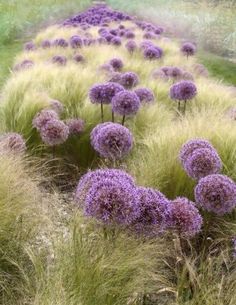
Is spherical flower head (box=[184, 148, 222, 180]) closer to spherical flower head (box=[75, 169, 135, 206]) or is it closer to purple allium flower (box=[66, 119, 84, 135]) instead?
spherical flower head (box=[75, 169, 135, 206])

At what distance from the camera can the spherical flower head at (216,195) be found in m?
2.73

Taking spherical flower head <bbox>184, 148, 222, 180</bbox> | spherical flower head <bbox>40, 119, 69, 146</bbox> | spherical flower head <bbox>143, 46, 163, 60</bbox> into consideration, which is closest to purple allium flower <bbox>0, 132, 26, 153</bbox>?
spherical flower head <bbox>40, 119, 69, 146</bbox>

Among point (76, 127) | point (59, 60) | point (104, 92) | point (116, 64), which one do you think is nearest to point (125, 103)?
point (104, 92)

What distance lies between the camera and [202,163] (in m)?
3.07

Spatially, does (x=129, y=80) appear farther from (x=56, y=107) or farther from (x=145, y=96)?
(x=56, y=107)

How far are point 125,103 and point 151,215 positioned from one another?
2069 mm

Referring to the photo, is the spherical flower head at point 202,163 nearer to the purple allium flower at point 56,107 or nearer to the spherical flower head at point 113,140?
the spherical flower head at point 113,140

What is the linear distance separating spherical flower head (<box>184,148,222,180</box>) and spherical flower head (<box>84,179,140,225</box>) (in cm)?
90

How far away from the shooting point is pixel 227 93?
720 centimetres

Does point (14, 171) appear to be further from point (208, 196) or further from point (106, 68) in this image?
point (106, 68)

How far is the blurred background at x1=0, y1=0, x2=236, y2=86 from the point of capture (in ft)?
42.1

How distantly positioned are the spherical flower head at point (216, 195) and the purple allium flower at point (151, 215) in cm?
37

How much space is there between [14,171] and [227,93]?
4799 millimetres

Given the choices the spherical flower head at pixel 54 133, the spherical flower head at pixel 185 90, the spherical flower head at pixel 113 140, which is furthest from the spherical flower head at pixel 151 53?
the spherical flower head at pixel 113 140
